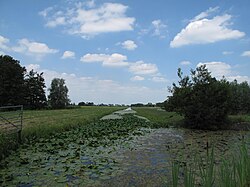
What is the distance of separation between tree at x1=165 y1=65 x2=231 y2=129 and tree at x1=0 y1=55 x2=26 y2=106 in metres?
41.8

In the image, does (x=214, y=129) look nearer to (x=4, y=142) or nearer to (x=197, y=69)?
(x=197, y=69)

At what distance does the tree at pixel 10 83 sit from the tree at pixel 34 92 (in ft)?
24.8

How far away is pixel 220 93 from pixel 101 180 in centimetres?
1760

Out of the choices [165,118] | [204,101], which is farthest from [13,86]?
[204,101]

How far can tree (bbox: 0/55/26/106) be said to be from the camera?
51.6 metres

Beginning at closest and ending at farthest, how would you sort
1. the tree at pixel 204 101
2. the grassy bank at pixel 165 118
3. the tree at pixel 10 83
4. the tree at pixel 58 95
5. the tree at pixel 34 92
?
the tree at pixel 204 101 < the grassy bank at pixel 165 118 < the tree at pixel 10 83 < the tree at pixel 34 92 < the tree at pixel 58 95

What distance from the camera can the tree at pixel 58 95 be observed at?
8031 cm

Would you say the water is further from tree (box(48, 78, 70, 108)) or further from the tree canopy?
tree (box(48, 78, 70, 108))

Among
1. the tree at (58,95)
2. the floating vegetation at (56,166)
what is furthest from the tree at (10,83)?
the floating vegetation at (56,166)

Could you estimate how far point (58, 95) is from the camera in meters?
81.2

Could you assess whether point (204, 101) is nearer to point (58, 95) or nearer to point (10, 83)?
point (10, 83)

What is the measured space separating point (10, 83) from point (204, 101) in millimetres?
45909

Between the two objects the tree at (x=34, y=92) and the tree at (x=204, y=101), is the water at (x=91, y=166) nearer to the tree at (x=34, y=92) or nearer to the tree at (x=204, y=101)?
the tree at (x=204, y=101)

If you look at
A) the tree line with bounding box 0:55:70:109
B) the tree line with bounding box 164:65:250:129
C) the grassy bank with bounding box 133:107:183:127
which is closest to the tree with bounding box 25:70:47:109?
the tree line with bounding box 0:55:70:109
